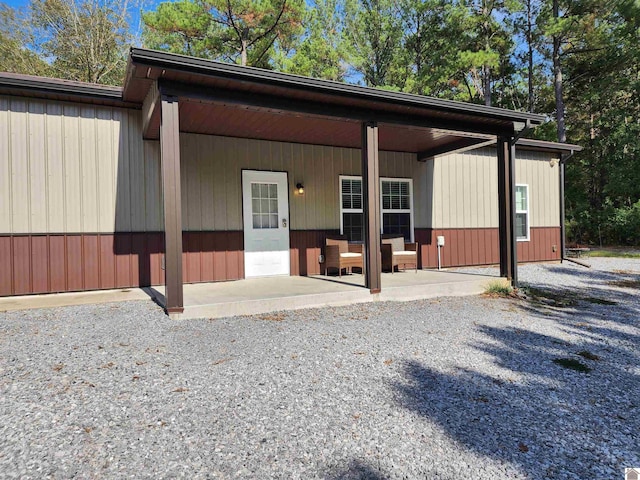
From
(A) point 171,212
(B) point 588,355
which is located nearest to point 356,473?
(B) point 588,355

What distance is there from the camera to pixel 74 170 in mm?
5574

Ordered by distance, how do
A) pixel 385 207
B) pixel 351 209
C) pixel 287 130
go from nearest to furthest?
pixel 287 130 → pixel 351 209 → pixel 385 207

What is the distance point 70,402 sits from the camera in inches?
90.8

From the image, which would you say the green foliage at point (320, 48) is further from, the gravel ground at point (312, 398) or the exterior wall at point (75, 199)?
the gravel ground at point (312, 398)

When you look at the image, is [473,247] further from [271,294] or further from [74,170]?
A: [74,170]

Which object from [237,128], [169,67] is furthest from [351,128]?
[169,67]

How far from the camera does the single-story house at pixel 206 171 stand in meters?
4.57

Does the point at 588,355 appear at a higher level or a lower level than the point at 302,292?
lower

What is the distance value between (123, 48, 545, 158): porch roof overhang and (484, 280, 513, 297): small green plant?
2352 millimetres

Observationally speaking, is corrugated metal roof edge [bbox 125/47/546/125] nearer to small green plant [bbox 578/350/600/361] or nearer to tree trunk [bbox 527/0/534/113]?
small green plant [bbox 578/350/600/361]

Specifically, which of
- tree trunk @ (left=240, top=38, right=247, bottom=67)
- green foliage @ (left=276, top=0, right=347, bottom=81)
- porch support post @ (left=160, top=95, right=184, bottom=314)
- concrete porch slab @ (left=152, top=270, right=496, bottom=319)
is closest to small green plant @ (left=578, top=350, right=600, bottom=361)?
concrete porch slab @ (left=152, top=270, right=496, bottom=319)

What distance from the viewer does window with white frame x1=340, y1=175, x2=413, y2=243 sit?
25.3 feet

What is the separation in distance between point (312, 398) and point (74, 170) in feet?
16.6

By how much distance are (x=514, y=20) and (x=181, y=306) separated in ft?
62.2
